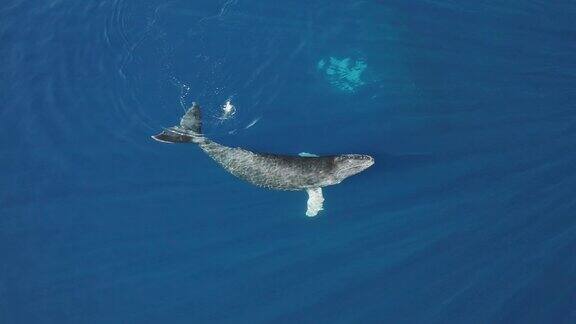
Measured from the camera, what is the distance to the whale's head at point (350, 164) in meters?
10.5

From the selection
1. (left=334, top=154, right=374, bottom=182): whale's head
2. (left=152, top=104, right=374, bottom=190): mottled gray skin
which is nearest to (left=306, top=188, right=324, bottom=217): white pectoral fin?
(left=152, top=104, right=374, bottom=190): mottled gray skin

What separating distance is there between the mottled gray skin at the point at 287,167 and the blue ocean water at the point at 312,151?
9.3 inches

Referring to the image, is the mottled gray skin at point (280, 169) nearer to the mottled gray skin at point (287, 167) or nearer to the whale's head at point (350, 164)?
the mottled gray skin at point (287, 167)

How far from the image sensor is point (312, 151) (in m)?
11.0

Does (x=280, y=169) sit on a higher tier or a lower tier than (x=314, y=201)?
higher

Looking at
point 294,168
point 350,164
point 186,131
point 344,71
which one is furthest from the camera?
point 344,71

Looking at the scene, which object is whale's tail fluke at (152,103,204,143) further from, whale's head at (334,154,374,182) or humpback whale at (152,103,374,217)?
whale's head at (334,154,374,182)

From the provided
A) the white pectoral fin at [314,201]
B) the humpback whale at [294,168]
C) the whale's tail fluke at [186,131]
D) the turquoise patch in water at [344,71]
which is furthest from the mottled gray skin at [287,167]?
the turquoise patch in water at [344,71]

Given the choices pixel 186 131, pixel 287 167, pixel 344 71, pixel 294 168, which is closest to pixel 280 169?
pixel 287 167

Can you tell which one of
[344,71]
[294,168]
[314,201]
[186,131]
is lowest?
[314,201]

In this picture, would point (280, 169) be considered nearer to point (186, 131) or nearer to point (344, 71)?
point (186, 131)

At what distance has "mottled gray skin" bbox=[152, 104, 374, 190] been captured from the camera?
1055 cm

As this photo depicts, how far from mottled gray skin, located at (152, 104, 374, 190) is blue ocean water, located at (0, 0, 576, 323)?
0.77 ft

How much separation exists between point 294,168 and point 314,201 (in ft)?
2.46
